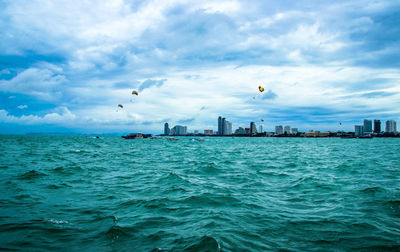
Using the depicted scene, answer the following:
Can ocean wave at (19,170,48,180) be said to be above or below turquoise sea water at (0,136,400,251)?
below

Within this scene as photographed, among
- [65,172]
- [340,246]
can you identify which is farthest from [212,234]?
[65,172]

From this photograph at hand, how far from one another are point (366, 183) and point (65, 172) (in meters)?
22.7

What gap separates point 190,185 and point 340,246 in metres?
9.23

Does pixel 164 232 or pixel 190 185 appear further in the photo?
pixel 190 185

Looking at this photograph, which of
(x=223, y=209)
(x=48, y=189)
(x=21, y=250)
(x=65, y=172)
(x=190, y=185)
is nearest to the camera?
(x=21, y=250)

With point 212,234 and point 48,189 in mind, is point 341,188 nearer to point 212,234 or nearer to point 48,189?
point 212,234

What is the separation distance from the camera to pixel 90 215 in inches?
351

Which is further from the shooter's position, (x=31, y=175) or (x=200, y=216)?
(x=31, y=175)

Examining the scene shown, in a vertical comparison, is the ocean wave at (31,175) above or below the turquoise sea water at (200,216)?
below

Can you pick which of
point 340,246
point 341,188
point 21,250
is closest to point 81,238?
point 21,250

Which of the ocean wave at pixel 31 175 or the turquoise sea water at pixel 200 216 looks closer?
the turquoise sea water at pixel 200 216

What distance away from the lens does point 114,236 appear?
7.00m

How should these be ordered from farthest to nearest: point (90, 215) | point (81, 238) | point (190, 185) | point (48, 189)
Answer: point (190, 185)
point (48, 189)
point (90, 215)
point (81, 238)

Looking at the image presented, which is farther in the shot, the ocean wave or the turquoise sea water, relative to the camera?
the ocean wave
